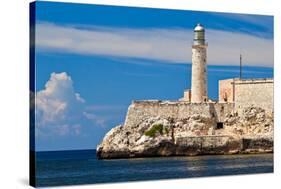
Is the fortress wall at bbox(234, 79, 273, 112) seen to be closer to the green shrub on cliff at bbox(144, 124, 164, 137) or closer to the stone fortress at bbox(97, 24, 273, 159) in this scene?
the stone fortress at bbox(97, 24, 273, 159)

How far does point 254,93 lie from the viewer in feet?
48.6

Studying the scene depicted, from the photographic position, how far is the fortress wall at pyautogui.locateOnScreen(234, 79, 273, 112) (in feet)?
46.2

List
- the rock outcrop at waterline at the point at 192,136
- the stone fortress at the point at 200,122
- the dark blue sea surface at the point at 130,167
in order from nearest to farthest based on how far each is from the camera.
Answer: the dark blue sea surface at the point at 130,167 < the stone fortress at the point at 200,122 < the rock outcrop at waterline at the point at 192,136

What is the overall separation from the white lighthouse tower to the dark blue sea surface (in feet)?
4.07

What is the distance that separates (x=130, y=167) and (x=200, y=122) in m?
2.24

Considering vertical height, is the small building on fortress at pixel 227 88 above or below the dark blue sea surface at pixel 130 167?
above

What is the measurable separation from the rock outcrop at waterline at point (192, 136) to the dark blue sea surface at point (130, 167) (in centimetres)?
17

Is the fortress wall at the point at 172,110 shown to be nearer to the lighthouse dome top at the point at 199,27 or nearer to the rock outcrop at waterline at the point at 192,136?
the rock outcrop at waterline at the point at 192,136

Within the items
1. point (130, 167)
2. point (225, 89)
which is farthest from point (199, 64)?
point (130, 167)

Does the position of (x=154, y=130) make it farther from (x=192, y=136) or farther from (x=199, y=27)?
(x=199, y=27)

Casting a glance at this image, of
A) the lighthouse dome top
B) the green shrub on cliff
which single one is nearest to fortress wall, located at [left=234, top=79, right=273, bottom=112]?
the lighthouse dome top

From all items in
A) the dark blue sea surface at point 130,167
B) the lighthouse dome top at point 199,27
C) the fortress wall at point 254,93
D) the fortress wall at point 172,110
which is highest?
the lighthouse dome top at point 199,27

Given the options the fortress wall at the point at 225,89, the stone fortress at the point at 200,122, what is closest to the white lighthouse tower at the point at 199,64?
the stone fortress at the point at 200,122

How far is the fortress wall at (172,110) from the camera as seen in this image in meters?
13.3
